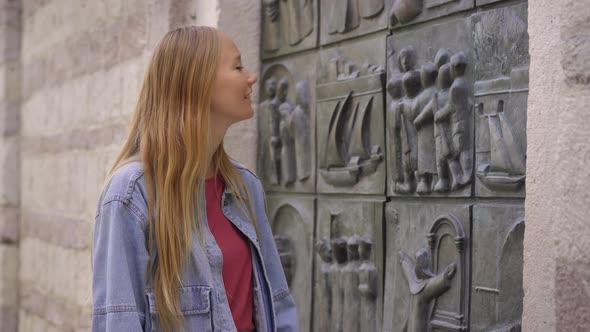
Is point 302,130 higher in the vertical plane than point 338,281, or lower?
higher

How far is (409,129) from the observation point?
9.70ft

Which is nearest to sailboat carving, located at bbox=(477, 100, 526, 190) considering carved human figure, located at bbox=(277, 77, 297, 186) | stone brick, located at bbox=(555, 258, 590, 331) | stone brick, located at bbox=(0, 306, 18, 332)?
stone brick, located at bbox=(555, 258, 590, 331)

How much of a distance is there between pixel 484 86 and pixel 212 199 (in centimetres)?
98

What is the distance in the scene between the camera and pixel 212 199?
2139 mm

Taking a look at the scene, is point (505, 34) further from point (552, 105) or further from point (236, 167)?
point (236, 167)

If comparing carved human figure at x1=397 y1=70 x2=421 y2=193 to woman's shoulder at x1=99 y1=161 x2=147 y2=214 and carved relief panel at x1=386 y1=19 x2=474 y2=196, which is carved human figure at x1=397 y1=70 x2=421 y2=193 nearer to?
carved relief panel at x1=386 y1=19 x2=474 y2=196

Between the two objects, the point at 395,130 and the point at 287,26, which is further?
the point at 287,26

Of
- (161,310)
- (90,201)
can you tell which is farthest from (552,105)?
(90,201)

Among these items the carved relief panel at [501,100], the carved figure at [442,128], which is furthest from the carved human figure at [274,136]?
the carved relief panel at [501,100]

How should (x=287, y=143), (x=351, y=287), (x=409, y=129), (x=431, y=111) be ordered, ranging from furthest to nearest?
(x=287, y=143) < (x=351, y=287) < (x=409, y=129) < (x=431, y=111)

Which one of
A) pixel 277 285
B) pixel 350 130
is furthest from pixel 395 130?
pixel 277 285

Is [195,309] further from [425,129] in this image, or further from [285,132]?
[285,132]

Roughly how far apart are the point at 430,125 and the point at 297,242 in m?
0.99

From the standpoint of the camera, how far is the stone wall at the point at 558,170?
6.54 feet
